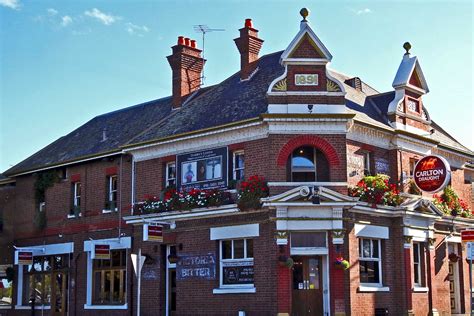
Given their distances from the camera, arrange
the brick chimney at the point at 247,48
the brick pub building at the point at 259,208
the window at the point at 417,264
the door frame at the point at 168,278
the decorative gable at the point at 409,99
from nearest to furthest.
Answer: the brick pub building at the point at 259,208, the window at the point at 417,264, the door frame at the point at 168,278, the decorative gable at the point at 409,99, the brick chimney at the point at 247,48

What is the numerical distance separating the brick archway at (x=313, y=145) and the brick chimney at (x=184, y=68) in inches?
342

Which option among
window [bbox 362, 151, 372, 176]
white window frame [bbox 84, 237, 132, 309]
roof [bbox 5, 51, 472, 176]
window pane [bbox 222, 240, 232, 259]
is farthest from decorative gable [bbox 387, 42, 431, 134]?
white window frame [bbox 84, 237, 132, 309]

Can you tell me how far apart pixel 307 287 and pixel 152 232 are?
6.33 m

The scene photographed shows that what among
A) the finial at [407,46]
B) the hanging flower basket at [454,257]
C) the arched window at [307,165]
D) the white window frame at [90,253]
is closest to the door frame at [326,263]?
the arched window at [307,165]

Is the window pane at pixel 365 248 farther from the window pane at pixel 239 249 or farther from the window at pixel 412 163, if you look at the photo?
the window pane at pixel 239 249

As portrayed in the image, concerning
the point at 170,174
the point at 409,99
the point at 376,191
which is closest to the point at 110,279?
the point at 170,174

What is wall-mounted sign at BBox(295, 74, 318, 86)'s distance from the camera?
28.0 metres

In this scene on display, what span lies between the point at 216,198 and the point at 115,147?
25.1 ft

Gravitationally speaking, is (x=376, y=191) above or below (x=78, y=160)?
below

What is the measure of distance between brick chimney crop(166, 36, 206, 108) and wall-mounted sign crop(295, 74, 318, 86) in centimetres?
817

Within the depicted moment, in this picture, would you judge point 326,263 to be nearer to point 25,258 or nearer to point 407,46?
point 407,46

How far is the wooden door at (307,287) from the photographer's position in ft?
87.7

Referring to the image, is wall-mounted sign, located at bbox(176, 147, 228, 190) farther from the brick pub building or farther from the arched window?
the arched window

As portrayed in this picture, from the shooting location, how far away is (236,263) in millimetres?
28297
